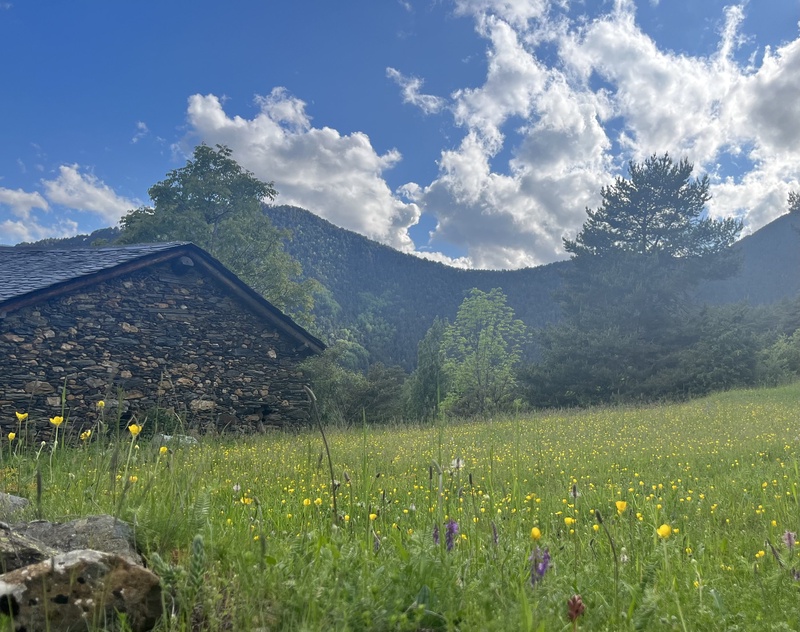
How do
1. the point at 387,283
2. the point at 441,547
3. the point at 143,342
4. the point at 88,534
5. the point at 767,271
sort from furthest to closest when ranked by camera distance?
the point at 387,283 → the point at 767,271 → the point at 143,342 → the point at 88,534 → the point at 441,547

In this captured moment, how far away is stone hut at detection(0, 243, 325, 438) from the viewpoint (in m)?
10.6

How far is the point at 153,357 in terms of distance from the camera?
1233 cm

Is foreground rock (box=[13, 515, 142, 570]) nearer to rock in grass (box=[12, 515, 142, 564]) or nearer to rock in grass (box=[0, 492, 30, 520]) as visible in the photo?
rock in grass (box=[12, 515, 142, 564])

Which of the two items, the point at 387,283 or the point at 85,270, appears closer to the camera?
the point at 85,270

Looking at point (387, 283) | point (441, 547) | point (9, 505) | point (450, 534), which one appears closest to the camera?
point (441, 547)

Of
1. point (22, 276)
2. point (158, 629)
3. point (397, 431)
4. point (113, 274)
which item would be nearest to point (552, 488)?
point (158, 629)

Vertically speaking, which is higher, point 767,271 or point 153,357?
point 767,271

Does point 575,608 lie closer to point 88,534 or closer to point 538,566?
point 538,566

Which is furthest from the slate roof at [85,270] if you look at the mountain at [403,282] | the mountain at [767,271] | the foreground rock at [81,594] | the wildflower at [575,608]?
the mountain at [767,271]

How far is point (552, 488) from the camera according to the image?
18.9 feet

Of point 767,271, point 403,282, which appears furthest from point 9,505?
point 403,282

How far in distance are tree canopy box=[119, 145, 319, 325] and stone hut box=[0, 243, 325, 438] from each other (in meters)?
8.79

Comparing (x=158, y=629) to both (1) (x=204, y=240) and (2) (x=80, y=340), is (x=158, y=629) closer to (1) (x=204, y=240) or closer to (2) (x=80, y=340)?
(2) (x=80, y=340)

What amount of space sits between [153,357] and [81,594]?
11.9 metres
